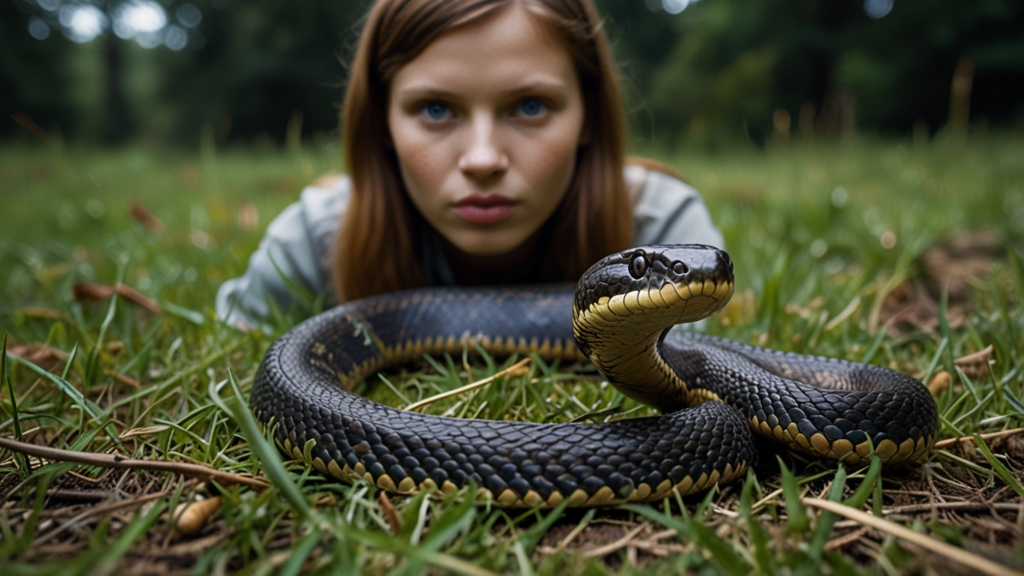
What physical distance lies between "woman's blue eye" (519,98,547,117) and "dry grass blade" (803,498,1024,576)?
2342 millimetres

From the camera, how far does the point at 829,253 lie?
5270mm

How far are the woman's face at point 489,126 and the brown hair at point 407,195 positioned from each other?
322 mm

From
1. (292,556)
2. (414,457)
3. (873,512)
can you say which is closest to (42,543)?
(292,556)

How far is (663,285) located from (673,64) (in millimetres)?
27237

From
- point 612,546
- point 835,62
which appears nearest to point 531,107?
point 612,546

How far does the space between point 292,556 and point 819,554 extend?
1355 mm

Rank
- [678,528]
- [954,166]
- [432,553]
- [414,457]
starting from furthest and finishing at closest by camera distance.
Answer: [954,166] < [414,457] < [678,528] < [432,553]

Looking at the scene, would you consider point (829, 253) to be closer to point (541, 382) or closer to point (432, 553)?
point (541, 382)

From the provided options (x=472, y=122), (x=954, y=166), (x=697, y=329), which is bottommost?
(x=697, y=329)

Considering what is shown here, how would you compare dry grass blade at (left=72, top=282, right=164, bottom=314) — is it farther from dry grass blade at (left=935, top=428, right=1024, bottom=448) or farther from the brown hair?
dry grass blade at (left=935, top=428, right=1024, bottom=448)

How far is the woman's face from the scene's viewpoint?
126 inches

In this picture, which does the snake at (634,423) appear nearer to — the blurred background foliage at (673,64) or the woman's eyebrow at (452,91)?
the woman's eyebrow at (452,91)

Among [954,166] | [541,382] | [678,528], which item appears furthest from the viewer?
[954,166]

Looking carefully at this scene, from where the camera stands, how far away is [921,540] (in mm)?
1576
